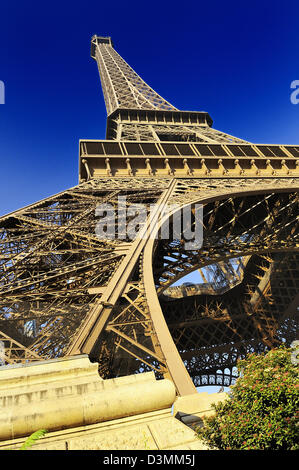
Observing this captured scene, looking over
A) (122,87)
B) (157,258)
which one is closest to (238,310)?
(157,258)

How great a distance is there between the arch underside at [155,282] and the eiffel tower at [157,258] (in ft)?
0.22

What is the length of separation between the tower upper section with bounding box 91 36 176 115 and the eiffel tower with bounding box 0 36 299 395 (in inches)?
238

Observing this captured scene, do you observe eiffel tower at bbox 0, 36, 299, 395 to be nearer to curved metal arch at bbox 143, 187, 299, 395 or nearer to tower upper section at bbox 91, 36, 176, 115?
curved metal arch at bbox 143, 187, 299, 395

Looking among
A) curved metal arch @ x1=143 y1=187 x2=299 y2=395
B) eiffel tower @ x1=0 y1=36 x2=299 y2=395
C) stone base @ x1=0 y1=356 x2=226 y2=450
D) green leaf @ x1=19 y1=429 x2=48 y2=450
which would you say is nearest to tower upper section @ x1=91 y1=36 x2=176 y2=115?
eiffel tower @ x1=0 y1=36 x2=299 y2=395

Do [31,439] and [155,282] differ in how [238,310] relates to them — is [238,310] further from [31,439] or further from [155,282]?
[31,439]

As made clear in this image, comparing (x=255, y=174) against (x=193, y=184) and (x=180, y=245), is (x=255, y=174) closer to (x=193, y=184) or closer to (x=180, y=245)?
(x=193, y=184)

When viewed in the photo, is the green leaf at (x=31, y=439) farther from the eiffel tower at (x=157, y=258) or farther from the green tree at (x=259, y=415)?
the eiffel tower at (x=157, y=258)

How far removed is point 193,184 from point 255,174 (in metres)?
6.57

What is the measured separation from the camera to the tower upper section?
145ft

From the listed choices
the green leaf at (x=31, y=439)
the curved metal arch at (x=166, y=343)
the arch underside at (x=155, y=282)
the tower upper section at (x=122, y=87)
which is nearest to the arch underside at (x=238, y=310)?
the arch underside at (x=155, y=282)

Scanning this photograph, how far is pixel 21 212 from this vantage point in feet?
48.0

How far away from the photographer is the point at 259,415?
3986mm

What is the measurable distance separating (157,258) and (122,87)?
43.9 m

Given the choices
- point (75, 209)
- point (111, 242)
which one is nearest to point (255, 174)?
point (75, 209)
